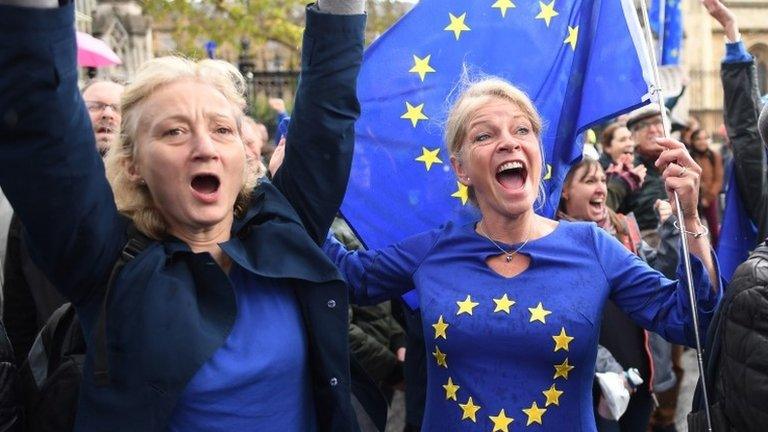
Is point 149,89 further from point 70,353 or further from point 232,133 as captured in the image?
point 70,353

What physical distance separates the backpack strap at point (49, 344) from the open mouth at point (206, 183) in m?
0.44

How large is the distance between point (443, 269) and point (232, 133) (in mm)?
919

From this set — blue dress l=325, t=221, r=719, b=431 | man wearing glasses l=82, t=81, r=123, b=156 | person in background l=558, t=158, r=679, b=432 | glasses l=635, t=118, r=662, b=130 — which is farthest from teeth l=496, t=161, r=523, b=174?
glasses l=635, t=118, r=662, b=130

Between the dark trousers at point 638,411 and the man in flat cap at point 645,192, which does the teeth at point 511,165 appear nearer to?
the dark trousers at point 638,411

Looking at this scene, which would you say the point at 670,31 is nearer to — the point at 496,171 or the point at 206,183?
the point at 496,171

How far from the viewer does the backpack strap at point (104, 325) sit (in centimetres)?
202

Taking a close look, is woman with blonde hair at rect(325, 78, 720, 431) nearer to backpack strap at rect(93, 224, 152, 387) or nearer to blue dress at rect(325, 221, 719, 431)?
blue dress at rect(325, 221, 719, 431)

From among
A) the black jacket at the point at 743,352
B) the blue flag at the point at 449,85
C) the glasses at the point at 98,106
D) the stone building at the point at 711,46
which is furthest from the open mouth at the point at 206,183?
the stone building at the point at 711,46

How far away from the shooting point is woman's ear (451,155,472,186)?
10.00 ft

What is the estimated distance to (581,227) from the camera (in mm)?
2939

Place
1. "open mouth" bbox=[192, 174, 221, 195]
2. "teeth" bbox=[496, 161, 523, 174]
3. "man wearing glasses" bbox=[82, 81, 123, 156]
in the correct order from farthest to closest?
1. "man wearing glasses" bbox=[82, 81, 123, 156]
2. "teeth" bbox=[496, 161, 523, 174]
3. "open mouth" bbox=[192, 174, 221, 195]

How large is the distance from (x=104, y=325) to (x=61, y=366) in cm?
25

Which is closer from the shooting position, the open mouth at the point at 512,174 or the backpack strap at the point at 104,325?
the backpack strap at the point at 104,325

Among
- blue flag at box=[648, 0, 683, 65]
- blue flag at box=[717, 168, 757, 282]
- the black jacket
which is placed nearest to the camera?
the black jacket
